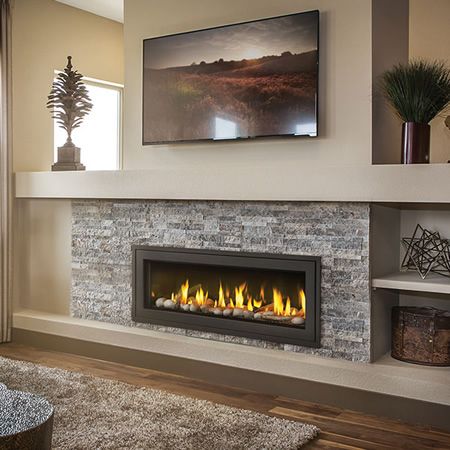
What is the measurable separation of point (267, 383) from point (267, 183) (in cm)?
107

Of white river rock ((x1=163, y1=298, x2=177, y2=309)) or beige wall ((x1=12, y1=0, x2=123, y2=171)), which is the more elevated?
beige wall ((x1=12, y1=0, x2=123, y2=171))

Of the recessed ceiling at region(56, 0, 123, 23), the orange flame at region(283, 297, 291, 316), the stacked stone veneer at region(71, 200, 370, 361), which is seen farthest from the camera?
the recessed ceiling at region(56, 0, 123, 23)

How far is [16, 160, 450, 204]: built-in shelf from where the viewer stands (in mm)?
3070

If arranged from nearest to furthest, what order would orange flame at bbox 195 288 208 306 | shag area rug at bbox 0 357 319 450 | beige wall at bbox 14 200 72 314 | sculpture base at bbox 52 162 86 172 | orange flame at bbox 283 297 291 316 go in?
shag area rug at bbox 0 357 319 450
orange flame at bbox 283 297 291 316
orange flame at bbox 195 288 208 306
sculpture base at bbox 52 162 86 172
beige wall at bbox 14 200 72 314

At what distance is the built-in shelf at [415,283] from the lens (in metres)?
3.12

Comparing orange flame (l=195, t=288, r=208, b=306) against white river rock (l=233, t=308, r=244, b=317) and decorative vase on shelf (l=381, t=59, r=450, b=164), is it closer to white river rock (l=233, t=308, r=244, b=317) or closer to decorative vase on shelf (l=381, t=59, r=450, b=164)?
white river rock (l=233, t=308, r=244, b=317)

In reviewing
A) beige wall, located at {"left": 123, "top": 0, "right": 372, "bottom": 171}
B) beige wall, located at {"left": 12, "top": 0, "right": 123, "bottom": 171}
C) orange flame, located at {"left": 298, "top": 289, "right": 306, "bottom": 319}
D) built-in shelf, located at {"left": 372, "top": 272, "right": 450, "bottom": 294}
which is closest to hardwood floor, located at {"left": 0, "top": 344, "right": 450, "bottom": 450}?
orange flame, located at {"left": 298, "top": 289, "right": 306, "bottom": 319}

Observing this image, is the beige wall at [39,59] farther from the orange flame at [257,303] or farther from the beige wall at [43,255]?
the orange flame at [257,303]

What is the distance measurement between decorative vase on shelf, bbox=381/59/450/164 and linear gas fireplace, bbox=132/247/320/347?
75 cm

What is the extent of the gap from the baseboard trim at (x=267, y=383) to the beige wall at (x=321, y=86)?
3.72 feet

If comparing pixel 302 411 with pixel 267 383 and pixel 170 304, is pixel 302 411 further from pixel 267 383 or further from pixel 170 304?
pixel 170 304

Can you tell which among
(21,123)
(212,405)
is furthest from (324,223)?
(21,123)

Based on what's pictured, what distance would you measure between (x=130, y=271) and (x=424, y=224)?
5.94 ft

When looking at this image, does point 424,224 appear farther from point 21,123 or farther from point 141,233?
point 21,123
